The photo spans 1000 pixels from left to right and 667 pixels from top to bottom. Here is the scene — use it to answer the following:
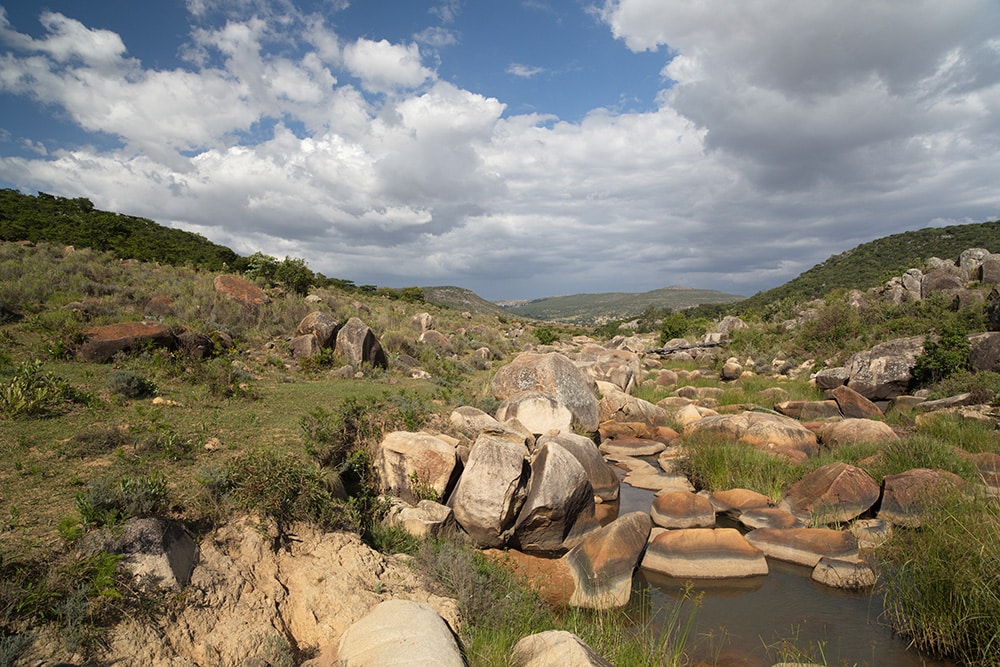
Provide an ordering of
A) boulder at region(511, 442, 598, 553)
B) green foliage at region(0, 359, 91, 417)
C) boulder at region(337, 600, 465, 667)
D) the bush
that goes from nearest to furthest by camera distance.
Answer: boulder at region(337, 600, 465, 667) < green foliage at region(0, 359, 91, 417) < boulder at region(511, 442, 598, 553) < the bush

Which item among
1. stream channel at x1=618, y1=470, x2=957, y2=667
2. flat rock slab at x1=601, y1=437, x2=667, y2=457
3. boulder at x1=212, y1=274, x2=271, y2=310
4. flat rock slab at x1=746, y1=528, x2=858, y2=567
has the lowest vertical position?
flat rock slab at x1=601, y1=437, x2=667, y2=457

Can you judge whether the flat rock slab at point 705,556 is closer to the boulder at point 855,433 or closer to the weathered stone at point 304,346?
the boulder at point 855,433

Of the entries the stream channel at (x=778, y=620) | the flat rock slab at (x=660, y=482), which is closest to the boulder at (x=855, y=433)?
the flat rock slab at (x=660, y=482)

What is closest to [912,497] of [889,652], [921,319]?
[889,652]

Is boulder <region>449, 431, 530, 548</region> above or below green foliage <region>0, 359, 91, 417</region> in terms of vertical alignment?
below

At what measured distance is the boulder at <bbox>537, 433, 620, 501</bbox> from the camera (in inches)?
498

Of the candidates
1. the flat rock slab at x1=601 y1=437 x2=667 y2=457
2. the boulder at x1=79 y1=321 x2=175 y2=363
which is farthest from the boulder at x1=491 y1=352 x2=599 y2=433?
the boulder at x1=79 y1=321 x2=175 y2=363

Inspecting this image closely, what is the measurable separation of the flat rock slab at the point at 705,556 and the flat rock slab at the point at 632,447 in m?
7.06

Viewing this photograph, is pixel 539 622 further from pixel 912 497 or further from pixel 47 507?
pixel 912 497

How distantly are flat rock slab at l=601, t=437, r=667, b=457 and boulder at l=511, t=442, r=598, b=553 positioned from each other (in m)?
6.78

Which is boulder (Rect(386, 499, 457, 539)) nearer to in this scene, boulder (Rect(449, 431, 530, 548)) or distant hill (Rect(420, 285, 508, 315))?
boulder (Rect(449, 431, 530, 548))

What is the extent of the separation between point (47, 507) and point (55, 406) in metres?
4.15

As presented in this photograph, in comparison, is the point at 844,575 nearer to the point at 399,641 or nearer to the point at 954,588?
the point at 954,588

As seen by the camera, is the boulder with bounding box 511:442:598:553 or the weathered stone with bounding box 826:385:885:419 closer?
the boulder with bounding box 511:442:598:553
